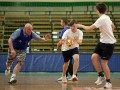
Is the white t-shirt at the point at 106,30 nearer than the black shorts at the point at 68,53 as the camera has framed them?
Yes

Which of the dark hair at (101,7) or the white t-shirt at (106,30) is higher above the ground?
the dark hair at (101,7)

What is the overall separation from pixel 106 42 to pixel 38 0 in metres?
11.9

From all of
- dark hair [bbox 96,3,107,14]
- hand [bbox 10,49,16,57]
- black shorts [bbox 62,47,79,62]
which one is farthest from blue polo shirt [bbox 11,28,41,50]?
dark hair [bbox 96,3,107,14]

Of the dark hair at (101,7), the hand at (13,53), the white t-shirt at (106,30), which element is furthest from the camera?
the hand at (13,53)

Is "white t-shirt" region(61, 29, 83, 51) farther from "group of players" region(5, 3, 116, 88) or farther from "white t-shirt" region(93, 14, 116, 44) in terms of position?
"white t-shirt" region(93, 14, 116, 44)

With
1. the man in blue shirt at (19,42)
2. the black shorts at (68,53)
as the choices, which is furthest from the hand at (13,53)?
the black shorts at (68,53)

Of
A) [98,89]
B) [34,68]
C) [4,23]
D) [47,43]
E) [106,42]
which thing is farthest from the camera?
[4,23]

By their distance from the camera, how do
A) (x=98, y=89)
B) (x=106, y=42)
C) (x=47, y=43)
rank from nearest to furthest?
(x=98, y=89), (x=106, y=42), (x=47, y=43)

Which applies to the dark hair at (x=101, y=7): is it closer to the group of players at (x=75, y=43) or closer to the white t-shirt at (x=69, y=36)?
the group of players at (x=75, y=43)

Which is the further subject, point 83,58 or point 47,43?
point 47,43

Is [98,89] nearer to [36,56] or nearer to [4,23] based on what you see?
[36,56]

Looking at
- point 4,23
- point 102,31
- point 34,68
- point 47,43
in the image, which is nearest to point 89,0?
point 47,43

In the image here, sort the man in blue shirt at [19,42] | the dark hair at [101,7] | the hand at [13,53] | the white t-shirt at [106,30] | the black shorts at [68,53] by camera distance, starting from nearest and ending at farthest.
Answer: the white t-shirt at [106,30]
the dark hair at [101,7]
the hand at [13,53]
the man in blue shirt at [19,42]
the black shorts at [68,53]

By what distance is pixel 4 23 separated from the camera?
1802cm
